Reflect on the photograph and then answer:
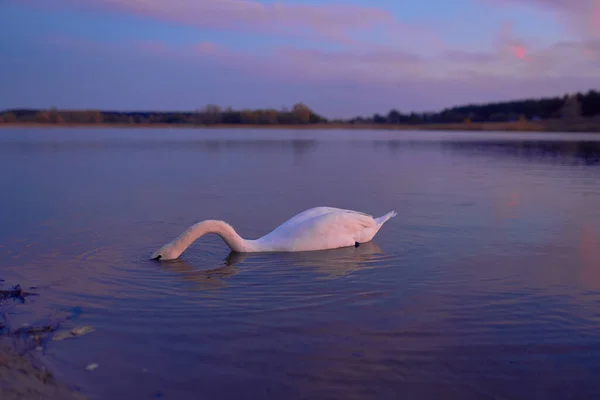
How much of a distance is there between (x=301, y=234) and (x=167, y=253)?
194cm

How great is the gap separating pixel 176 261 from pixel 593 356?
529 cm

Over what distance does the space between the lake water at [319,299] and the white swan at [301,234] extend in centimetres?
20

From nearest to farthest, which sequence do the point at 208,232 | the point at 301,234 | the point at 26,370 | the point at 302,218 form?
the point at 26,370 < the point at 208,232 < the point at 301,234 < the point at 302,218

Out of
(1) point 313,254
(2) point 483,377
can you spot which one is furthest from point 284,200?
(2) point 483,377

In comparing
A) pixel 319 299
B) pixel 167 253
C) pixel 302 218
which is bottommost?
pixel 319 299

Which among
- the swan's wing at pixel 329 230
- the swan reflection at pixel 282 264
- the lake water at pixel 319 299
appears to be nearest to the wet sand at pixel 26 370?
the lake water at pixel 319 299

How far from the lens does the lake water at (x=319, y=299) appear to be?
4.71m

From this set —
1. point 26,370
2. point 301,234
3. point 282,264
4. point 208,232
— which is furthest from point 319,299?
point 26,370

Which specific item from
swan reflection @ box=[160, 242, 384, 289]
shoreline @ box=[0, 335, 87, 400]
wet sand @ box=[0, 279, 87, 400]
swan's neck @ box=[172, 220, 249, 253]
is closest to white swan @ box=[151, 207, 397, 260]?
swan's neck @ box=[172, 220, 249, 253]

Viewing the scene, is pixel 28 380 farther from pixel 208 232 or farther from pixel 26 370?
pixel 208 232

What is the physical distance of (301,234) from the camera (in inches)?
354

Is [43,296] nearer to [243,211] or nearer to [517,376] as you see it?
[517,376]

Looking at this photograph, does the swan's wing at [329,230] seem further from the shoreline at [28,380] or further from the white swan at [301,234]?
the shoreline at [28,380]

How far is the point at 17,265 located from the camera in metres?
7.98
